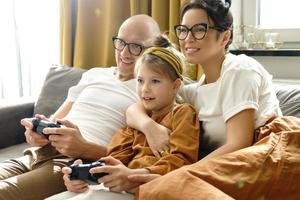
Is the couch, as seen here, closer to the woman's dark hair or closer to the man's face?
the man's face

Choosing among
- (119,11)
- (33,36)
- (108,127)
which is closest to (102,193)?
(108,127)

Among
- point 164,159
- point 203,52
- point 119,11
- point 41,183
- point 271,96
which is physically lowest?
point 41,183

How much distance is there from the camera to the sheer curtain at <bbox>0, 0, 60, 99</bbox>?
9.96ft

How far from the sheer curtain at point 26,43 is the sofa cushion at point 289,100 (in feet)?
6.22

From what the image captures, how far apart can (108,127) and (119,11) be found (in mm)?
966

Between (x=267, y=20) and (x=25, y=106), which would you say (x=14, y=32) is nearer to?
(x=25, y=106)

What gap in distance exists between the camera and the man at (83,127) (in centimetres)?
143

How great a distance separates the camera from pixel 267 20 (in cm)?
227

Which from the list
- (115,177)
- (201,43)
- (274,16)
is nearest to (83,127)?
(115,177)

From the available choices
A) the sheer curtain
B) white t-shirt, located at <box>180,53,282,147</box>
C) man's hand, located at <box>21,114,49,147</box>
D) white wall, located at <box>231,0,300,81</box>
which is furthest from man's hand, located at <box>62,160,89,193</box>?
the sheer curtain

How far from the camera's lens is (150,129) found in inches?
53.7

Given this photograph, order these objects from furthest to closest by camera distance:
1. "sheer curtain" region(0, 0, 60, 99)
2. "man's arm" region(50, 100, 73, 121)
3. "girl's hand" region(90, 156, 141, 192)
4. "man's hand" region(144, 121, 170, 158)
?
"sheer curtain" region(0, 0, 60, 99) → "man's arm" region(50, 100, 73, 121) → "man's hand" region(144, 121, 170, 158) → "girl's hand" region(90, 156, 141, 192)

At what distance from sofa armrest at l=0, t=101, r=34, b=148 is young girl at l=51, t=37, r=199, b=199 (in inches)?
31.9

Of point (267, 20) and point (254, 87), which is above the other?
point (267, 20)
